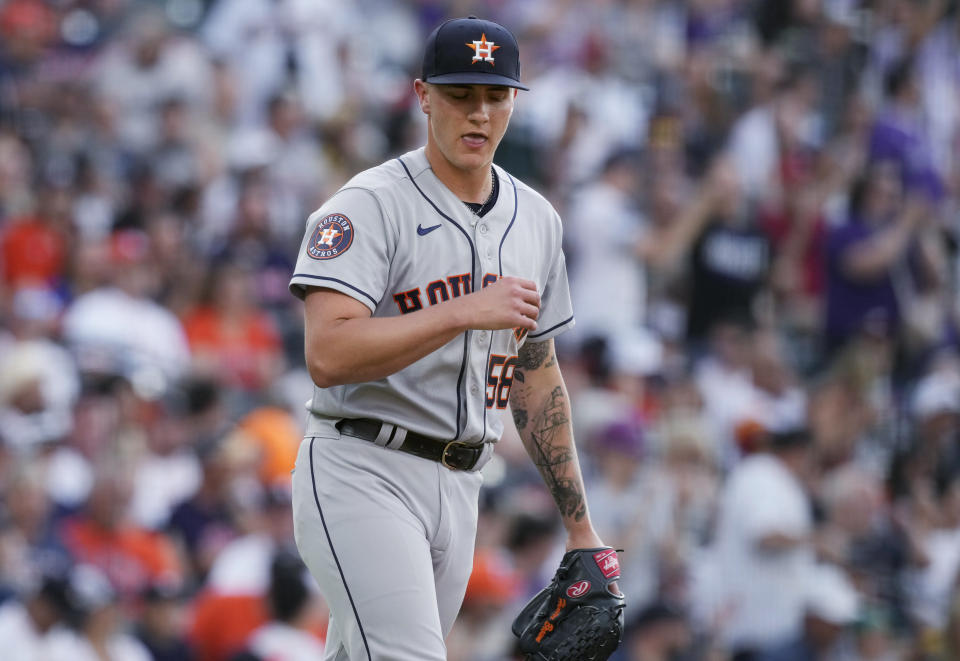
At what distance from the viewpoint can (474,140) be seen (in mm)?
3869

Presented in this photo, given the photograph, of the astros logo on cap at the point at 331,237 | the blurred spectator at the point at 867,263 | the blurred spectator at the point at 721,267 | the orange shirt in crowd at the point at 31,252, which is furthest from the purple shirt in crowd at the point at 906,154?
the astros logo on cap at the point at 331,237

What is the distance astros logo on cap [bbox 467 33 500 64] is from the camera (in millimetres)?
Result: 3795

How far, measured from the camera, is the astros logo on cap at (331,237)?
3701 millimetres

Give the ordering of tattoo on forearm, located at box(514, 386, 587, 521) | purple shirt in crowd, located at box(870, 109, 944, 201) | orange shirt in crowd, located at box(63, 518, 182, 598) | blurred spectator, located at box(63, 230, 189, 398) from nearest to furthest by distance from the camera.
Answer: tattoo on forearm, located at box(514, 386, 587, 521), orange shirt in crowd, located at box(63, 518, 182, 598), blurred spectator, located at box(63, 230, 189, 398), purple shirt in crowd, located at box(870, 109, 944, 201)

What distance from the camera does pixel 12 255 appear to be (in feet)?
28.6

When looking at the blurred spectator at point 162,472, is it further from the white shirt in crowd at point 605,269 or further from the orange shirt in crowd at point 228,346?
the white shirt in crowd at point 605,269

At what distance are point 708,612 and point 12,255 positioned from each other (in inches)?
182

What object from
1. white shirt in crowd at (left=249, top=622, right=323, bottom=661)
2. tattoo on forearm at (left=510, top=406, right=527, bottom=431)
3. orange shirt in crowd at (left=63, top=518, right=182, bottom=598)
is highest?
tattoo on forearm at (left=510, top=406, right=527, bottom=431)

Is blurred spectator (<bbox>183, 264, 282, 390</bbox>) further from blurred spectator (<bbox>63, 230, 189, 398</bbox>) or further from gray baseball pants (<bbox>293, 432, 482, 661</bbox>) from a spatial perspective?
gray baseball pants (<bbox>293, 432, 482, 661</bbox>)

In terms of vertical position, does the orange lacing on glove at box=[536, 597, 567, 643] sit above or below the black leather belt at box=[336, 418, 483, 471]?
below

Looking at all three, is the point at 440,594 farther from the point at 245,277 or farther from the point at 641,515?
the point at 245,277

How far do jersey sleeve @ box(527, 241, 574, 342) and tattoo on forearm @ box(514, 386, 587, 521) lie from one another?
7.7 inches

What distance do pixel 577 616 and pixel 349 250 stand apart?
3.99 feet

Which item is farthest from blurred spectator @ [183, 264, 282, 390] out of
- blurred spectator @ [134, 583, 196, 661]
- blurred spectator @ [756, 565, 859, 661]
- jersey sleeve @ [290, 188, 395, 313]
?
jersey sleeve @ [290, 188, 395, 313]
